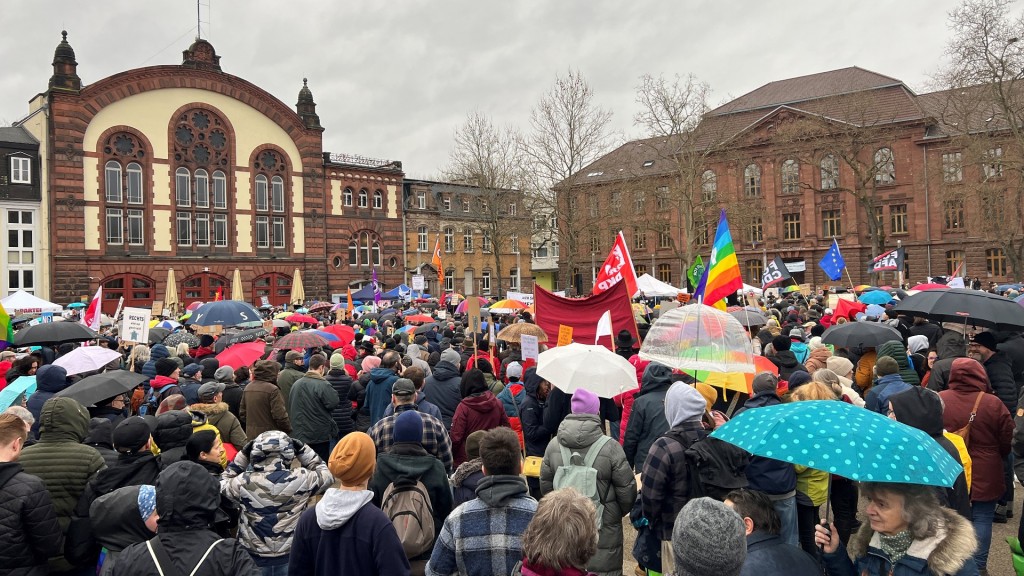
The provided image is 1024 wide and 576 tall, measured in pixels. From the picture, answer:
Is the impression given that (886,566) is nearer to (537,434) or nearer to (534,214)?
(537,434)

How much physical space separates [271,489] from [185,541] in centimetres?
88

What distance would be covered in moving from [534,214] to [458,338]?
90.1 feet

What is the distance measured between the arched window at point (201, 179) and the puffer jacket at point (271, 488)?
40.6m

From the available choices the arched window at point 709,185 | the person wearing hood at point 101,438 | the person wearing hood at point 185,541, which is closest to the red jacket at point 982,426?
the person wearing hood at point 185,541

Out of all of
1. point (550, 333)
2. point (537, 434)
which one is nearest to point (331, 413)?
point (537, 434)

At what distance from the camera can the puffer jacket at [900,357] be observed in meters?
7.31

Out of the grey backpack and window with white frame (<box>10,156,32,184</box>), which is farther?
window with white frame (<box>10,156,32,184</box>)

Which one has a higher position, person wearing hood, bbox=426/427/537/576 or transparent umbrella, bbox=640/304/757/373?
transparent umbrella, bbox=640/304/757/373

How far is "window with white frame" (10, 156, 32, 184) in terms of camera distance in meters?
35.4

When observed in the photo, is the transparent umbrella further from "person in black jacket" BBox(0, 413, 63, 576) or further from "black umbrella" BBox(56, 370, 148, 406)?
"black umbrella" BBox(56, 370, 148, 406)

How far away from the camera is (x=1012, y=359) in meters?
7.68

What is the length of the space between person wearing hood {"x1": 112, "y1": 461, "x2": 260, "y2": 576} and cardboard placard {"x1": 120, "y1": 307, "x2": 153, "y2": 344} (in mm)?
7939

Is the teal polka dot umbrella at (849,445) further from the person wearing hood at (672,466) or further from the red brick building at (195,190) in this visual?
the red brick building at (195,190)

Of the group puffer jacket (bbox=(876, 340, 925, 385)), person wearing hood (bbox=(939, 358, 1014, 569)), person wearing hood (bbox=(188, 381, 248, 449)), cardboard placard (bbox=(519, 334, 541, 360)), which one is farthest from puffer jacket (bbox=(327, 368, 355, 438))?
person wearing hood (bbox=(939, 358, 1014, 569))
